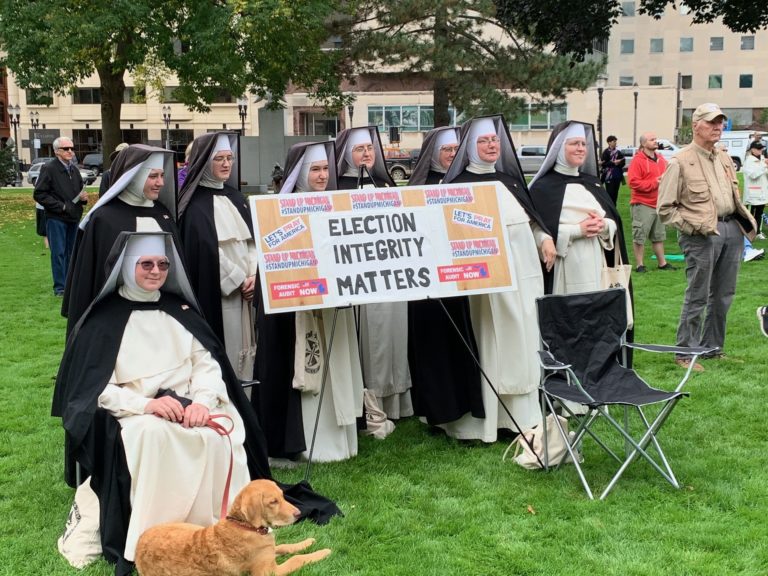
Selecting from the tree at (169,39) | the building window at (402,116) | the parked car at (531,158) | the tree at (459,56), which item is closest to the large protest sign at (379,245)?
the tree at (169,39)

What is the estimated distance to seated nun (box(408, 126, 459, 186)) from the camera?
21.0 ft

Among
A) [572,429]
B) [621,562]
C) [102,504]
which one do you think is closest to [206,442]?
[102,504]

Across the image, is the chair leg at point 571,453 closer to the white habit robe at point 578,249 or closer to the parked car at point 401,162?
the white habit robe at point 578,249

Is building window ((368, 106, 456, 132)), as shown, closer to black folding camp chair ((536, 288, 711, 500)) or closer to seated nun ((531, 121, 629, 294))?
seated nun ((531, 121, 629, 294))

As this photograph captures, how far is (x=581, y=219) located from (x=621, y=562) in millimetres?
2879

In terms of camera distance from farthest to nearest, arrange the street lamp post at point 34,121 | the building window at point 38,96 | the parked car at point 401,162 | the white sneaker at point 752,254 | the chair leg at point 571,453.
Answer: the street lamp post at point 34,121, the parked car at point 401,162, the building window at point 38,96, the white sneaker at point 752,254, the chair leg at point 571,453

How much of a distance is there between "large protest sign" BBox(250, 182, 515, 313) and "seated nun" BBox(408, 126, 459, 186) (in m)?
1.23

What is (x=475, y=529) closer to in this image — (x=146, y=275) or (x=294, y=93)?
(x=146, y=275)

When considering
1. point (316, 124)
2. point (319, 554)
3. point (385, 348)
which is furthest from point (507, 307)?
point (316, 124)

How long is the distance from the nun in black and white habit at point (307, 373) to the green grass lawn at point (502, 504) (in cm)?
20

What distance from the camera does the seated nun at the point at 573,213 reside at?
617cm

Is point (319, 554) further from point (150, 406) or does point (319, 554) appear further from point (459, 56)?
point (459, 56)

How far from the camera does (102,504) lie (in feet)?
13.5

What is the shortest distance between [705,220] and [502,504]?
3491 millimetres
